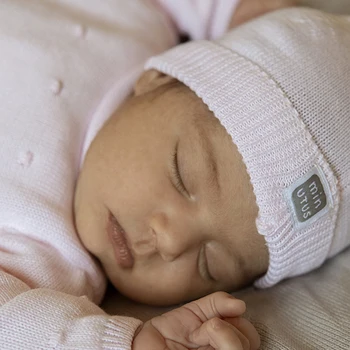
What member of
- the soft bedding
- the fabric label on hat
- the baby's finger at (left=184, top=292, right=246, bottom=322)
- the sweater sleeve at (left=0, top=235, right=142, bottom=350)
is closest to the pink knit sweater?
the sweater sleeve at (left=0, top=235, right=142, bottom=350)

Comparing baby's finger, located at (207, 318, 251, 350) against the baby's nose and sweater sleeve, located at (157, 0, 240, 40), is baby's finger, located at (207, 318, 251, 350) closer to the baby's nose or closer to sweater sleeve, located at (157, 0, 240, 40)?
the baby's nose

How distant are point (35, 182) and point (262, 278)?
52 centimetres

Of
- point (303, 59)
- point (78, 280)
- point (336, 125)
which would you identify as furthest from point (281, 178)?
point (78, 280)

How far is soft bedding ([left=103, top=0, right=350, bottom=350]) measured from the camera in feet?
3.16

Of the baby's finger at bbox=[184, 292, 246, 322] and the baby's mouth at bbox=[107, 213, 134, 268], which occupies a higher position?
the baby's finger at bbox=[184, 292, 246, 322]

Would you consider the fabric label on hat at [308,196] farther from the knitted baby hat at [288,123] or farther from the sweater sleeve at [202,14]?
the sweater sleeve at [202,14]

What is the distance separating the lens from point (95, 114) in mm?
1322

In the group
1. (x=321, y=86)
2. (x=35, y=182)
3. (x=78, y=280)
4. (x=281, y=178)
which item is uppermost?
(x=321, y=86)

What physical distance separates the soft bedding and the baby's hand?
0.09 meters

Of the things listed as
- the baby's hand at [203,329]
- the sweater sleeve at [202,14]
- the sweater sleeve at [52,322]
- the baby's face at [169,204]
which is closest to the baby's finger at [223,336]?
the baby's hand at [203,329]

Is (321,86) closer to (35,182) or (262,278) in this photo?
(262,278)

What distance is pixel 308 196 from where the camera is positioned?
1029 mm

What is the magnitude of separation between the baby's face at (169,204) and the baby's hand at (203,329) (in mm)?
165

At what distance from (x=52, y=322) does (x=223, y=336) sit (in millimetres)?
275
